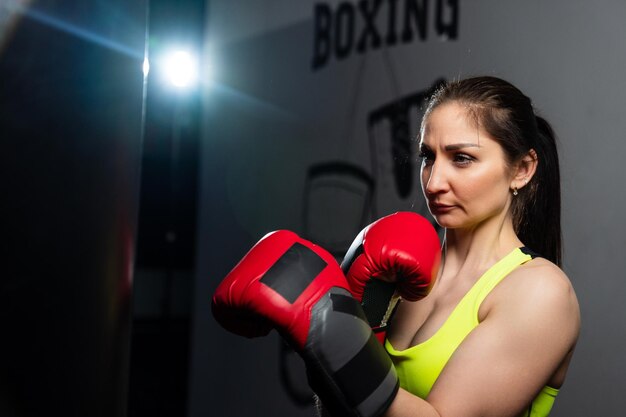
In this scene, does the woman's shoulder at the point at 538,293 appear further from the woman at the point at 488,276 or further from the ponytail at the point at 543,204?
the ponytail at the point at 543,204

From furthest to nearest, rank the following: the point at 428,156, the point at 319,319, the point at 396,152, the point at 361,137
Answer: the point at 361,137 < the point at 396,152 < the point at 428,156 < the point at 319,319

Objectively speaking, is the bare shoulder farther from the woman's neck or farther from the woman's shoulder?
the woman's neck

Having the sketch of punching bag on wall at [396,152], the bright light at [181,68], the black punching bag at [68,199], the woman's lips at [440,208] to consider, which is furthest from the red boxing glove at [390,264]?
the bright light at [181,68]

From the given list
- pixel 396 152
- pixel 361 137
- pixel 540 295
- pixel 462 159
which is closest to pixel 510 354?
pixel 540 295

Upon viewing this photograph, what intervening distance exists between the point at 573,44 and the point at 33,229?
5.06 ft

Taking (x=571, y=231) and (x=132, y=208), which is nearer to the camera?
(x=132, y=208)

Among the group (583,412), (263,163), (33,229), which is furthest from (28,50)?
(263,163)

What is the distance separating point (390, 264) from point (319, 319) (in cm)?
23

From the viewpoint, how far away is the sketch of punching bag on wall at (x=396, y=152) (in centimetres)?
245

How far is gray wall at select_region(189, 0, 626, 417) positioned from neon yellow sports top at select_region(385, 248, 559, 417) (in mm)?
654

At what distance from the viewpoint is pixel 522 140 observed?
4.18ft

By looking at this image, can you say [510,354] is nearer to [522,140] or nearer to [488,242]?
[488,242]

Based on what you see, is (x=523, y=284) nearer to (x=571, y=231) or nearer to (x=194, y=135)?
(x=571, y=231)

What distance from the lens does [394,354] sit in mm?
1290
